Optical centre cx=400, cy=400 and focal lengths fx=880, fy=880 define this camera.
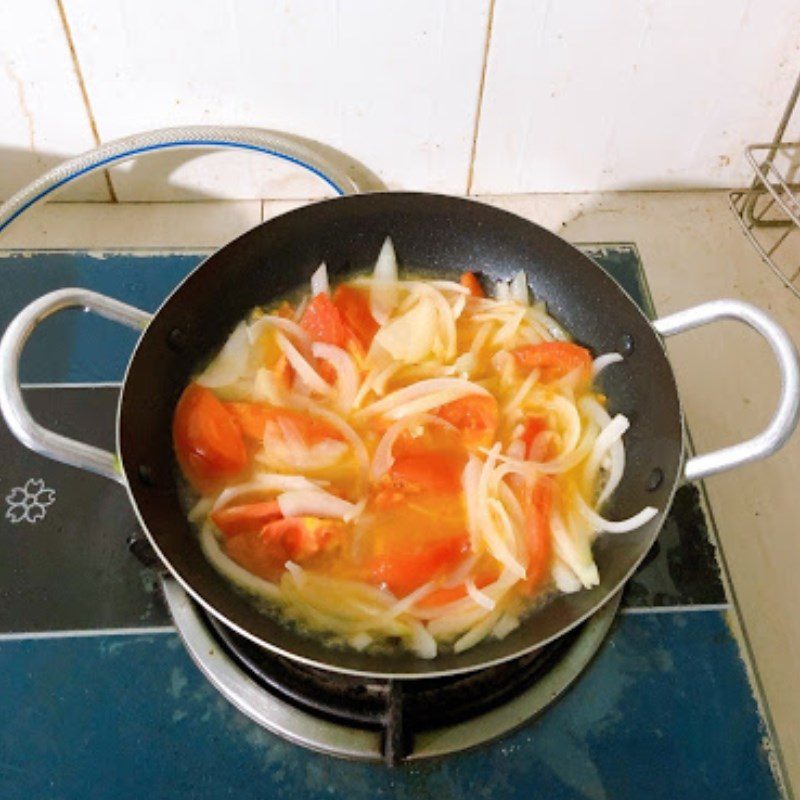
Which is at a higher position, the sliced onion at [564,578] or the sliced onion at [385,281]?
the sliced onion at [385,281]

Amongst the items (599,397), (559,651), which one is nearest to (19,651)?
(559,651)

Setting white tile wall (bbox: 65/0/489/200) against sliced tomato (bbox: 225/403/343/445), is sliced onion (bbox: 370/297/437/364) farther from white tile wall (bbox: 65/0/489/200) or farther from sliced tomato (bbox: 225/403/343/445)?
white tile wall (bbox: 65/0/489/200)

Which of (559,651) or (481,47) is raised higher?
(481,47)

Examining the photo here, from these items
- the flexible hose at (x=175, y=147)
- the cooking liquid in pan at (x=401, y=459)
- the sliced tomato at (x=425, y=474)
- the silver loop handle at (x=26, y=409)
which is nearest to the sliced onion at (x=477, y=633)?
the cooking liquid in pan at (x=401, y=459)

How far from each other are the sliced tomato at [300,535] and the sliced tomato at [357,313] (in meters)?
0.25

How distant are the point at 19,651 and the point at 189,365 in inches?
13.7

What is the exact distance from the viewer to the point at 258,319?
1049mm

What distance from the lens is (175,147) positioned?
1172 mm

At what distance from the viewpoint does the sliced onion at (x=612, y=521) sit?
0.86 m

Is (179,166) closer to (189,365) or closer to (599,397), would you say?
(189,365)

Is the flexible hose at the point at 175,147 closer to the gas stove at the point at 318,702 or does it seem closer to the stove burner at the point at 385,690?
the gas stove at the point at 318,702

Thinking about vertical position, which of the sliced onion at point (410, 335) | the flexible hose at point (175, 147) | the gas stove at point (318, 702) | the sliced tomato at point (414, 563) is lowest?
the gas stove at point (318, 702)

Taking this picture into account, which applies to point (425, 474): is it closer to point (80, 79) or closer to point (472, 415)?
point (472, 415)

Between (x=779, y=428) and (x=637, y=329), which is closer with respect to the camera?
(x=779, y=428)
